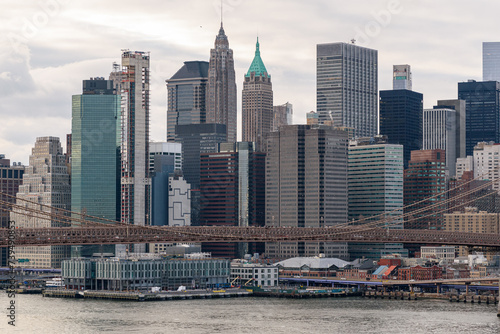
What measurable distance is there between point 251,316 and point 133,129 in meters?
107

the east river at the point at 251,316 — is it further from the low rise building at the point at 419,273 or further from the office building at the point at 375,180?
the office building at the point at 375,180

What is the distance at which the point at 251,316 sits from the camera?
82.5m

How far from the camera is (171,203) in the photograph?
19400cm

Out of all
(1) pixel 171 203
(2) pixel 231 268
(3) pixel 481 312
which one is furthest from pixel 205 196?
(3) pixel 481 312

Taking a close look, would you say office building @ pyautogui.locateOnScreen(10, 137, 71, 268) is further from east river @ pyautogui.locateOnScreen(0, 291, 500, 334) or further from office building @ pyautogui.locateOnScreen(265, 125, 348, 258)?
east river @ pyautogui.locateOnScreen(0, 291, 500, 334)

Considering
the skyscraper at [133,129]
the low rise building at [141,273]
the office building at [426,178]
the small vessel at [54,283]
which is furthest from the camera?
the office building at [426,178]

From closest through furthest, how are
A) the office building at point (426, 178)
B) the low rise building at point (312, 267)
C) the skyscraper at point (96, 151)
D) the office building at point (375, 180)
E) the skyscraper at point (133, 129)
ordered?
the low rise building at point (312, 267) → the skyscraper at point (96, 151) → the office building at point (375, 180) → the skyscraper at point (133, 129) → the office building at point (426, 178)

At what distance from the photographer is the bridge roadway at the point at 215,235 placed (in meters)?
69.5

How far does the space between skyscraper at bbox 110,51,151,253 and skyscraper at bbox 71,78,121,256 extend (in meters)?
2.09

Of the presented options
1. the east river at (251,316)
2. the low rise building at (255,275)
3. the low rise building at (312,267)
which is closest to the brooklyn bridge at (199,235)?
the east river at (251,316)

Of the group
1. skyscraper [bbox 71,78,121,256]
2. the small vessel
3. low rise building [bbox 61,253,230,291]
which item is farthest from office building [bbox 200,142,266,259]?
low rise building [bbox 61,253,230,291]

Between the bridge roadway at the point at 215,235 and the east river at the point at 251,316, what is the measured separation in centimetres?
550

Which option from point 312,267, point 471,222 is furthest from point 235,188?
point 312,267

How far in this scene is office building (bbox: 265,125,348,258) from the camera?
541 feet
